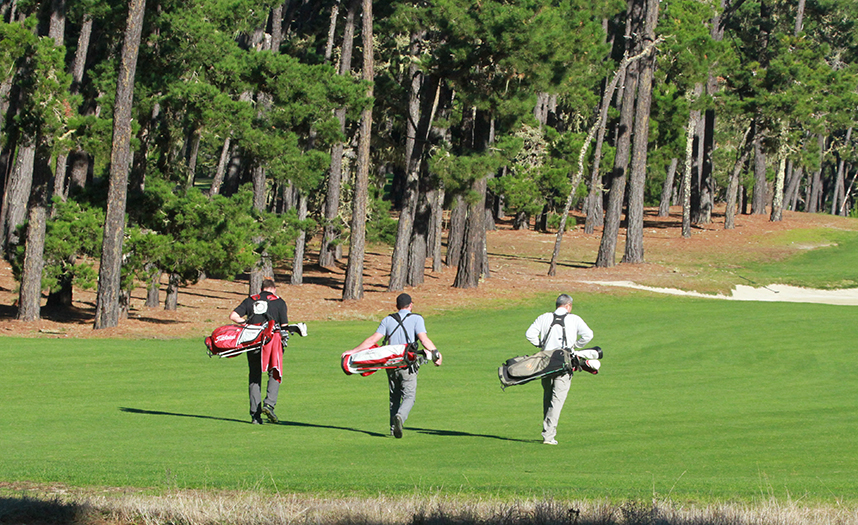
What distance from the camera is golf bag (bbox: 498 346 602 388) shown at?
36.7 ft

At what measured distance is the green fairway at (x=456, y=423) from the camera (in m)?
9.60

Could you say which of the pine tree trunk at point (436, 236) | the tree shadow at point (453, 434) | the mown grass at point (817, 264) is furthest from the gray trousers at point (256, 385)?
the mown grass at point (817, 264)

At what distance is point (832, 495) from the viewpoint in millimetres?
9000

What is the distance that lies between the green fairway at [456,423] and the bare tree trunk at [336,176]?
12.7 m

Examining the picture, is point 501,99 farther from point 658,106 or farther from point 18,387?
point 658,106

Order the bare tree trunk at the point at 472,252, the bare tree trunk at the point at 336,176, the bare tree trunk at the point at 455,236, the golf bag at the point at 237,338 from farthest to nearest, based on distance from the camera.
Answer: the bare tree trunk at the point at 455,236 < the bare tree trunk at the point at 472,252 < the bare tree trunk at the point at 336,176 < the golf bag at the point at 237,338

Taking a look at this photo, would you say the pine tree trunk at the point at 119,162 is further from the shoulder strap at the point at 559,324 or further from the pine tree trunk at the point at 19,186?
the shoulder strap at the point at 559,324

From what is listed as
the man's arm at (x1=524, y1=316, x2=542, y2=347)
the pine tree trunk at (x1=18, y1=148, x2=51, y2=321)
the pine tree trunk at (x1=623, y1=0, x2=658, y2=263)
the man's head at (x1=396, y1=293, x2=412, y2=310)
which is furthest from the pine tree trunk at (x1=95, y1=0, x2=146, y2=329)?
the pine tree trunk at (x1=623, y1=0, x2=658, y2=263)

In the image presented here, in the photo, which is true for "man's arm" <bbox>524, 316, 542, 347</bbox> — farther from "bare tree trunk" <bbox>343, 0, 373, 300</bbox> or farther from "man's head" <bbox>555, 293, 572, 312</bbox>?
"bare tree trunk" <bbox>343, 0, 373, 300</bbox>

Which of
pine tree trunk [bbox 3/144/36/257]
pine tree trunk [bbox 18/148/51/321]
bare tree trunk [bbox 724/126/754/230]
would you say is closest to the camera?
pine tree trunk [bbox 18/148/51/321]

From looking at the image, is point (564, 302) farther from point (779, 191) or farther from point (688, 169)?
point (779, 191)

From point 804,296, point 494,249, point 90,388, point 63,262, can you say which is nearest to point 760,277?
point 804,296

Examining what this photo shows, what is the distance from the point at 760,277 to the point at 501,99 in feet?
54.5

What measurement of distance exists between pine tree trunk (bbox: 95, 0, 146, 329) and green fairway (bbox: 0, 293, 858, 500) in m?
2.51
